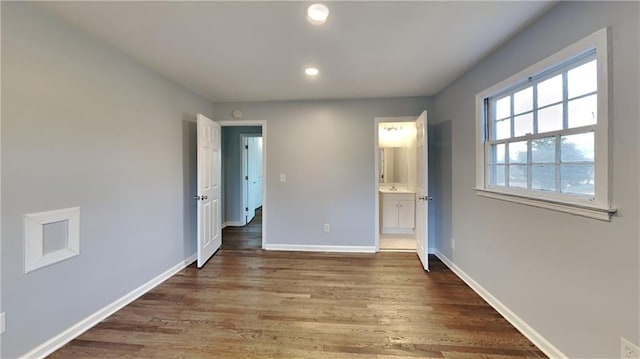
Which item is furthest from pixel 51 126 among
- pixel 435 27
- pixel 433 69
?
pixel 433 69

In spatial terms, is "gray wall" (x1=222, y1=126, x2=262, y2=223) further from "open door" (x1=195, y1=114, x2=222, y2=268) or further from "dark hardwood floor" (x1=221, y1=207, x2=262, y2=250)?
"open door" (x1=195, y1=114, x2=222, y2=268)

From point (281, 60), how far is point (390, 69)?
3.70 ft

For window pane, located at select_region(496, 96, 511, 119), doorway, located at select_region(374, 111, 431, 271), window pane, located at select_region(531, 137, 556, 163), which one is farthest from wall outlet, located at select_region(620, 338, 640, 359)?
doorway, located at select_region(374, 111, 431, 271)

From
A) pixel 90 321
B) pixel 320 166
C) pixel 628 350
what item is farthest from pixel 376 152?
pixel 90 321

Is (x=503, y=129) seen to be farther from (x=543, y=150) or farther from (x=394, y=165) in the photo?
(x=394, y=165)

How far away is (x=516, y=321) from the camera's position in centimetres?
203

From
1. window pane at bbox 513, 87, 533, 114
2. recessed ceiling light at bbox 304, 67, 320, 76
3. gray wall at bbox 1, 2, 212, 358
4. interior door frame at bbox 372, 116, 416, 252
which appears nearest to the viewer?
gray wall at bbox 1, 2, 212, 358

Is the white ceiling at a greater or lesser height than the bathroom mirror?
greater

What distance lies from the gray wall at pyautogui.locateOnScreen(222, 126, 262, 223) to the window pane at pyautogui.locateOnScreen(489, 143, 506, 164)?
447cm

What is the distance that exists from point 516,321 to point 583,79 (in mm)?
1757

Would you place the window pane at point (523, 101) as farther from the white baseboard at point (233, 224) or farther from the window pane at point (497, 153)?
the white baseboard at point (233, 224)

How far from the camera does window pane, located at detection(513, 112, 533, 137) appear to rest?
2.02m

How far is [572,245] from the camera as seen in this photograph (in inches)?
62.0

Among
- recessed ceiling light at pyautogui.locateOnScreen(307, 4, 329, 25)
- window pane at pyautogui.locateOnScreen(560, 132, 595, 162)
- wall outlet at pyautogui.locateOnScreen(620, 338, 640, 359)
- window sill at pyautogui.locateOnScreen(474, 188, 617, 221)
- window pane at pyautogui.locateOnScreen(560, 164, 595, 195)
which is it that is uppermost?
recessed ceiling light at pyautogui.locateOnScreen(307, 4, 329, 25)
